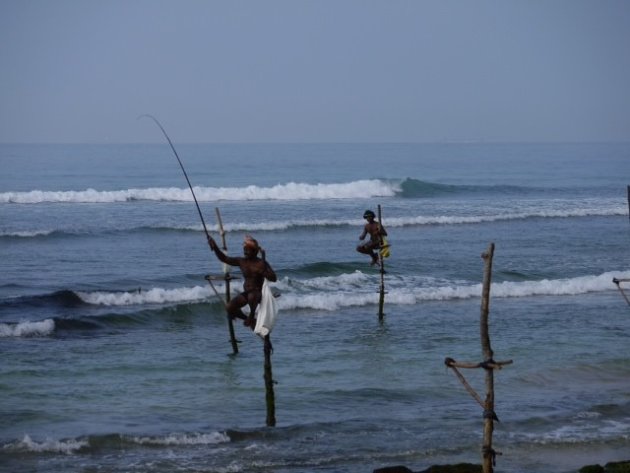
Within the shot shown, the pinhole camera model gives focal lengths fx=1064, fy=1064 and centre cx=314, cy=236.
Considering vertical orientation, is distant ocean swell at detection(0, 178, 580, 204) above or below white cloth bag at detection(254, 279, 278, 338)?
above

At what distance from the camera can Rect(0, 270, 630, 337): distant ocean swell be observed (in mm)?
22969

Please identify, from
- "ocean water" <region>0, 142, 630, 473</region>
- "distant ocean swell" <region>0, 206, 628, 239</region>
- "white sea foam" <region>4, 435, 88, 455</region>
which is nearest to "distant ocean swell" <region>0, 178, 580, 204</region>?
"ocean water" <region>0, 142, 630, 473</region>

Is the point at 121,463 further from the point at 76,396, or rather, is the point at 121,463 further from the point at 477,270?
the point at 477,270

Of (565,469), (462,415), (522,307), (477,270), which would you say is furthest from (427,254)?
(565,469)

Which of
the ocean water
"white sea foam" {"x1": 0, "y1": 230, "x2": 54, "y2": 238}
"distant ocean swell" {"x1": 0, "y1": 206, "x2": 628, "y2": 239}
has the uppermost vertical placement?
"distant ocean swell" {"x1": 0, "y1": 206, "x2": 628, "y2": 239}

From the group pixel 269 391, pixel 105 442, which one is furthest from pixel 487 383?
pixel 105 442

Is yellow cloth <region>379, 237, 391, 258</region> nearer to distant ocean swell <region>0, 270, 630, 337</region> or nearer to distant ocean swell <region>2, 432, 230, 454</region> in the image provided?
distant ocean swell <region>0, 270, 630, 337</region>

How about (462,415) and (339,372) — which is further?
(339,372)

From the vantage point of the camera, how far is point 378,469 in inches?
469

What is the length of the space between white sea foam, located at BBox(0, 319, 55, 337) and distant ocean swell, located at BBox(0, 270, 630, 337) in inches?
9.2

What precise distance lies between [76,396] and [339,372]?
13.7ft

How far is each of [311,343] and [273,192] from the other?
30.3 m

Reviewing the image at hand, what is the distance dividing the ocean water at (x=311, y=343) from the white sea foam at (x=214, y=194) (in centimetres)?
248

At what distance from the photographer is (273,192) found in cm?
4916
